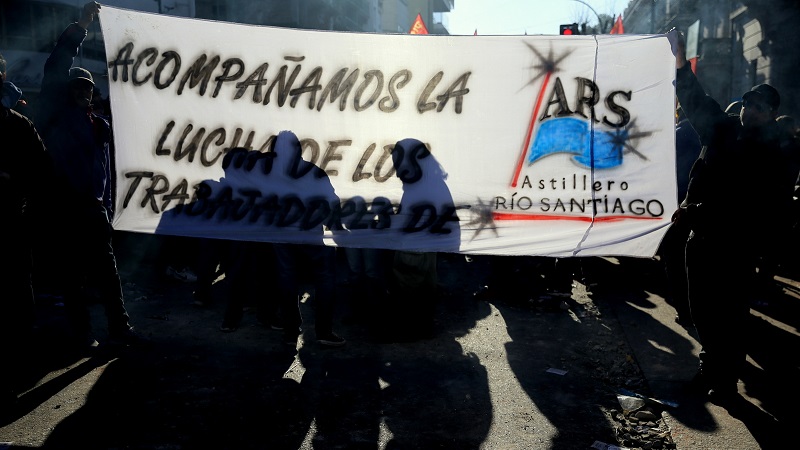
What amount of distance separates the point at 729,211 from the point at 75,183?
4.45 m

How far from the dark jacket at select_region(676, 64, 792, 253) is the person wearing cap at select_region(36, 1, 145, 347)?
4119 mm

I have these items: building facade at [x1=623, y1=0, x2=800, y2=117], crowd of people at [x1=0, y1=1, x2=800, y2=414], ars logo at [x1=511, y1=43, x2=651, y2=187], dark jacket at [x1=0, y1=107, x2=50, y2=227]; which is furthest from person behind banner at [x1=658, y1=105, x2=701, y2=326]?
building facade at [x1=623, y1=0, x2=800, y2=117]

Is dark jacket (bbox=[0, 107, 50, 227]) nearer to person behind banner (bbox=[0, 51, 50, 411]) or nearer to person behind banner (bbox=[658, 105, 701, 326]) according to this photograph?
person behind banner (bbox=[0, 51, 50, 411])

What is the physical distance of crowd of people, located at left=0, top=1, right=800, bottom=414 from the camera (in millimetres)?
4141

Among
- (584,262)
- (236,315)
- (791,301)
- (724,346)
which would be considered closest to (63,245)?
(236,315)

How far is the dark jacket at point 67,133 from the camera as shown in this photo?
4805 mm

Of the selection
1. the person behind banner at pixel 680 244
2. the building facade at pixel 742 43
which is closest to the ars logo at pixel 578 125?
the person behind banner at pixel 680 244

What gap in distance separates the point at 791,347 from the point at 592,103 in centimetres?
284

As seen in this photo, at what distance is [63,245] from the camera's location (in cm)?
484

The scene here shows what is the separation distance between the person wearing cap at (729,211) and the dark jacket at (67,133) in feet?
13.4

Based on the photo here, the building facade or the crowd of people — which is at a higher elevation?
the building facade

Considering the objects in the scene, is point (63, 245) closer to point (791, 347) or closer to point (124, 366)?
point (124, 366)

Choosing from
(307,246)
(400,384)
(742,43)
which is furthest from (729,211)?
(742,43)

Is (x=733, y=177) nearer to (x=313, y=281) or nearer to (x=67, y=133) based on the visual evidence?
(x=313, y=281)
